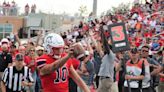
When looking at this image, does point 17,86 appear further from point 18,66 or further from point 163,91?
point 163,91

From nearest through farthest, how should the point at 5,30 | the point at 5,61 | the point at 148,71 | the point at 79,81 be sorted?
the point at 79,81, the point at 148,71, the point at 5,61, the point at 5,30

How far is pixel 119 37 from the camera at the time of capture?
324 inches

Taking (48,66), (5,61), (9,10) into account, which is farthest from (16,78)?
(9,10)

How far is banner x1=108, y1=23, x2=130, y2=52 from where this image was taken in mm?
8211

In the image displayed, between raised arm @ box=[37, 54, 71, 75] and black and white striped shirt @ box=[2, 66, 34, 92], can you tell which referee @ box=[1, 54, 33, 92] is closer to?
black and white striped shirt @ box=[2, 66, 34, 92]

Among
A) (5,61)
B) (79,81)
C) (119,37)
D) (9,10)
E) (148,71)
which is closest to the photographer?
(79,81)

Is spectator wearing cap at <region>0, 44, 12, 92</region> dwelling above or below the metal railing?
above

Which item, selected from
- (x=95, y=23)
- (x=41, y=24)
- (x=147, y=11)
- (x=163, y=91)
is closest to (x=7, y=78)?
(x=163, y=91)

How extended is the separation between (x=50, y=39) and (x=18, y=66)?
3283 mm

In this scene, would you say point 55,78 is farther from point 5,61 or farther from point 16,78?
point 5,61

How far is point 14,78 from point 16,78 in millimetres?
39

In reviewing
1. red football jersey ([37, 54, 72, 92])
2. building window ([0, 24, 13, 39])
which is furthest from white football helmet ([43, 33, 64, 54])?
building window ([0, 24, 13, 39])

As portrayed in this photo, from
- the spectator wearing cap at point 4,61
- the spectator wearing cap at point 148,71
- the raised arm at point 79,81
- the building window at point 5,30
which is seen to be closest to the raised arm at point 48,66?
the raised arm at point 79,81

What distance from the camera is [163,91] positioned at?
35.9ft
